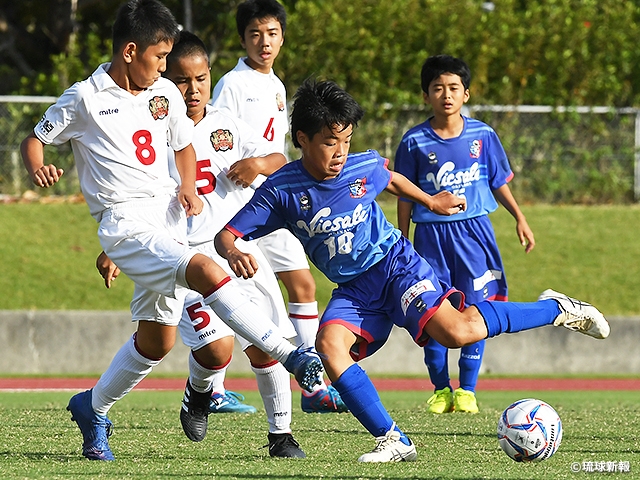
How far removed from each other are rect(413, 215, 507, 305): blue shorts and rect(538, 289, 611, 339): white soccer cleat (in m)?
1.87

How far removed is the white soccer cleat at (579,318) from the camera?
5.14m

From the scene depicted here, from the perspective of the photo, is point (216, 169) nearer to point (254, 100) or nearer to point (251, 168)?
point (251, 168)

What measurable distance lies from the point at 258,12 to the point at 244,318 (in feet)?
10.2

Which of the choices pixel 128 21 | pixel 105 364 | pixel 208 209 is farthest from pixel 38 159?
pixel 105 364

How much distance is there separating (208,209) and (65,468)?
5.96ft

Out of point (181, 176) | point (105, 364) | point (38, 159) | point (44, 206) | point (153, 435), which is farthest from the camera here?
point (44, 206)

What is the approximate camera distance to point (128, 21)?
4.86 metres

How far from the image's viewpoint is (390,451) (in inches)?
179

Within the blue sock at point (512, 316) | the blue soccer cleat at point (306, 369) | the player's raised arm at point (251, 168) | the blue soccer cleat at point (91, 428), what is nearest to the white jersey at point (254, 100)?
the player's raised arm at point (251, 168)

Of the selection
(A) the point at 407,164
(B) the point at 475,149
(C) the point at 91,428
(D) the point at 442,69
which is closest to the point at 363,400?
(C) the point at 91,428

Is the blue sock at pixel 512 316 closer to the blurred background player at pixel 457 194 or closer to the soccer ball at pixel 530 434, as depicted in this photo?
the soccer ball at pixel 530 434

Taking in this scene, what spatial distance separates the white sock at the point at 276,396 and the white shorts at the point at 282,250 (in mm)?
1737

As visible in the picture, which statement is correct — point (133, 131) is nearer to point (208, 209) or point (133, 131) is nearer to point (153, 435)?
point (208, 209)

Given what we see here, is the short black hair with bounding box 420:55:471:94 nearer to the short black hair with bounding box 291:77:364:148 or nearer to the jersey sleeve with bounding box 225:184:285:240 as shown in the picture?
the short black hair with bounding box 291:77:364:148
